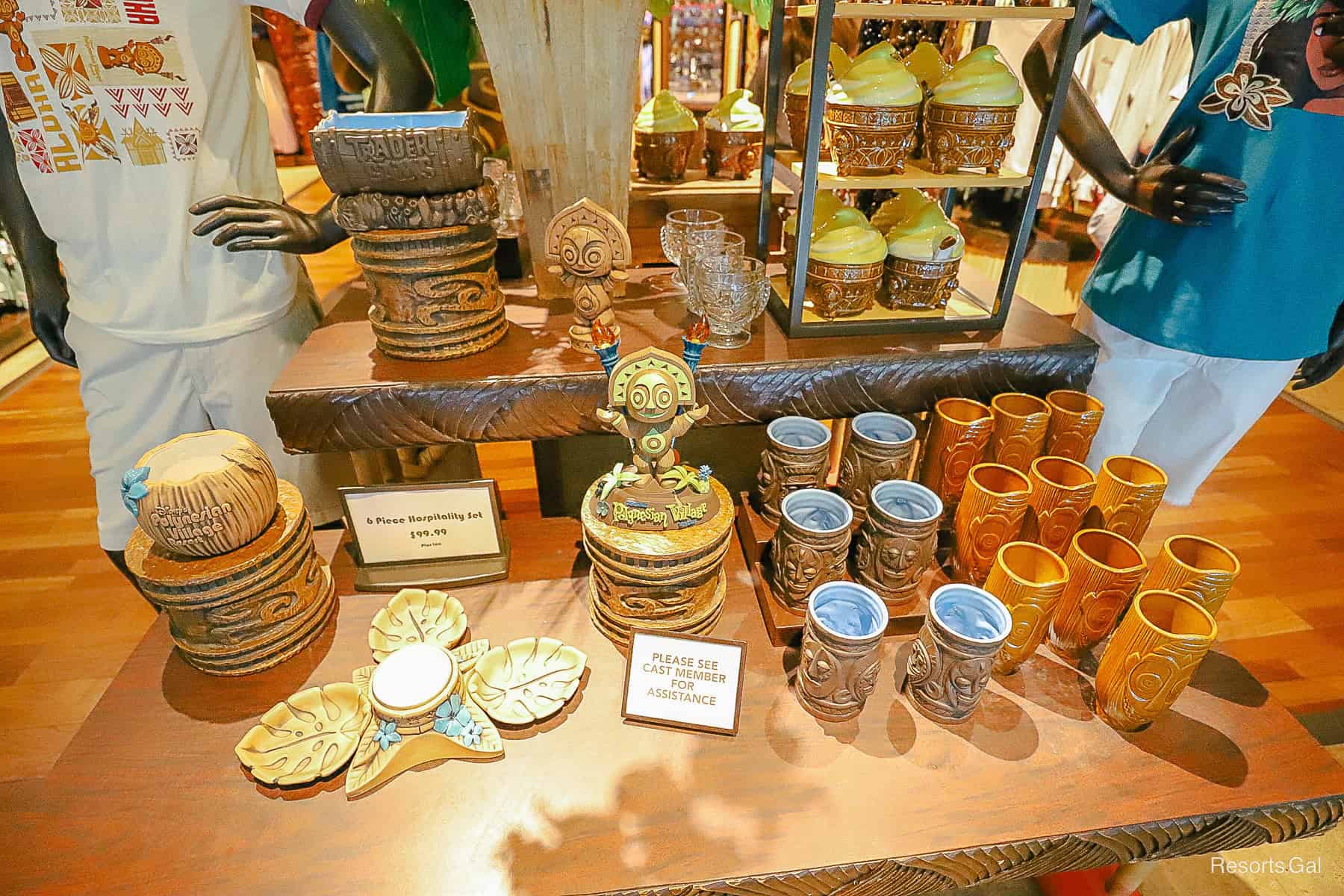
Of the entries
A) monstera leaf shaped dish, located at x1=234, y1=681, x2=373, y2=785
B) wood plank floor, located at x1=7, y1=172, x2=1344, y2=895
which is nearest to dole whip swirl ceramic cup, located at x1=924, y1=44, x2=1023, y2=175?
monstera leaf shaped dish, located at x1=234, y1=681, x2=373, y2=785

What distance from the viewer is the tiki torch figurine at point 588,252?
1089mm

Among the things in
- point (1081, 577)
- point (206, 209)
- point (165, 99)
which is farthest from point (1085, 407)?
point (165, 99)

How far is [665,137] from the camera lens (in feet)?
5.76

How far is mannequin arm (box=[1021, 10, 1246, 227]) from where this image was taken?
3.62 ft

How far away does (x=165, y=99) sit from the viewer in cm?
111

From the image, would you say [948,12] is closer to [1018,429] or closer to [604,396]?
[1018,429]

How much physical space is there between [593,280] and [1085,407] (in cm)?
86

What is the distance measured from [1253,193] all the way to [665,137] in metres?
1.20

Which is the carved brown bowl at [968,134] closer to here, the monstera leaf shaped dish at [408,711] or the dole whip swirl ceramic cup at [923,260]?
the dole whip swirl ceramic cup at [923,260]

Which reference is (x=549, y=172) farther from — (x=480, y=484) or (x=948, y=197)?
(x=948, y=197)

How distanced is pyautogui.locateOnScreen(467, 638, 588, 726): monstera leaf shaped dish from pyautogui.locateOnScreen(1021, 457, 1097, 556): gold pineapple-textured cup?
724mm

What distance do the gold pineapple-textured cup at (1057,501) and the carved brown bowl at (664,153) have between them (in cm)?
117

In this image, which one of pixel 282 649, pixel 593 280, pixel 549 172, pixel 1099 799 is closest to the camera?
pixel 1099 799

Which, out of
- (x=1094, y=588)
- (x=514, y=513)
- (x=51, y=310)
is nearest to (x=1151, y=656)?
(x=1094, y=588)
